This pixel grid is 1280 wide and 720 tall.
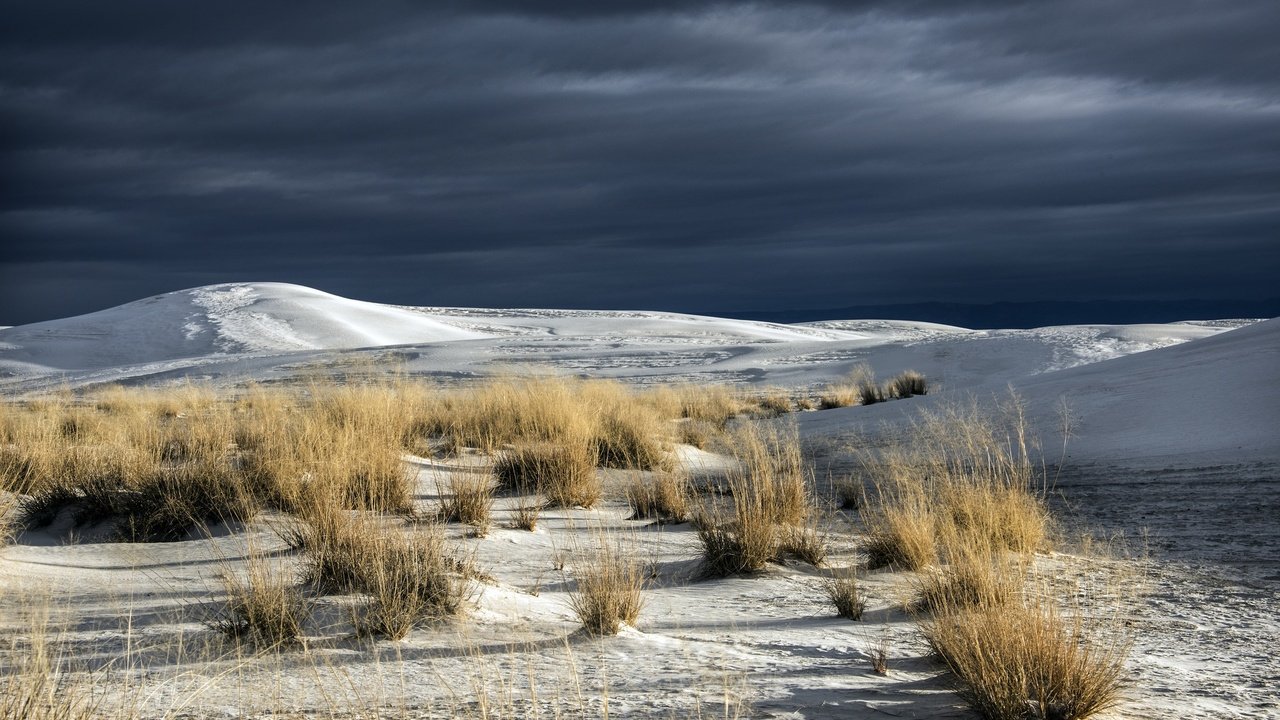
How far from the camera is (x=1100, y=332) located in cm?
3278

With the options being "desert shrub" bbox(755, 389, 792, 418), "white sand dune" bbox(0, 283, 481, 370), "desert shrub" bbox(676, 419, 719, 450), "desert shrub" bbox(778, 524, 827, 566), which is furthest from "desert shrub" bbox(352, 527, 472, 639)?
"white sand dune" bbox(0, 283, 481, 370)

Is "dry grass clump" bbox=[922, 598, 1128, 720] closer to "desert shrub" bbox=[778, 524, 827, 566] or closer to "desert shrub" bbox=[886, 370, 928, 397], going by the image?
"desert shrub" bbox=[778, 524, 827, 566]

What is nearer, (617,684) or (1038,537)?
(617,684)

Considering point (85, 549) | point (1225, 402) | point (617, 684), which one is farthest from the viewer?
point (1225, 402)

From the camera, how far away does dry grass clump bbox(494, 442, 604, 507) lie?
321 inches

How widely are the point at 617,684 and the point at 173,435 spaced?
774cm

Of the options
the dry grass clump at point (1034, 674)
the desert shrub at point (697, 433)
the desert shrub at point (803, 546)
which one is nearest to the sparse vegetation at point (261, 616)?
the dry grass clump at point (1034, 674)

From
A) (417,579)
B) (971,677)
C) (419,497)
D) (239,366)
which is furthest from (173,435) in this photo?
(239,366)

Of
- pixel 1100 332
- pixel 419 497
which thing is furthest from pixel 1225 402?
pixel 1100 332

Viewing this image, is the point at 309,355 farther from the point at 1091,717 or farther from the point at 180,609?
the point at 1091,717

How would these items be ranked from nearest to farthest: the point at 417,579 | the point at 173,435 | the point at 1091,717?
the point at 1091,717, the point at 417,579, the point at 173,435

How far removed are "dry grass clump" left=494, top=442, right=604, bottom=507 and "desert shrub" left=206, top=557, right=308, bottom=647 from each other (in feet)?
12.3

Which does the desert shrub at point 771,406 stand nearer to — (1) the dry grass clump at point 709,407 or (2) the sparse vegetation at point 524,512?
(1) the dry grass clump at point 709,407

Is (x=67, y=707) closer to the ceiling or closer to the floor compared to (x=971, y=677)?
closer to the ceiling
